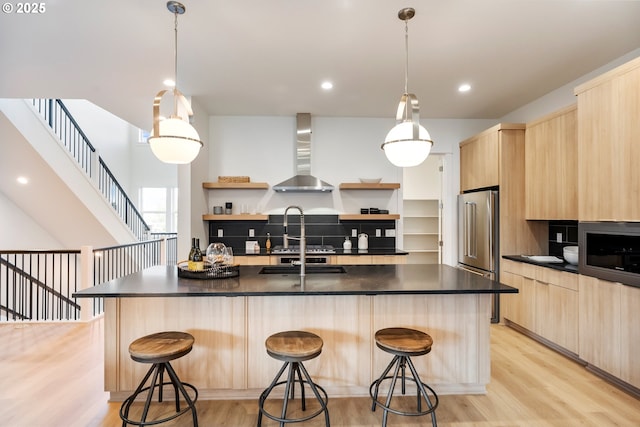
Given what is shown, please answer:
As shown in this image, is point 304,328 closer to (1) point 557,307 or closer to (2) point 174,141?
(2) point 174,141

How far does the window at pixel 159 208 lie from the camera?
Answer: 8766 mm

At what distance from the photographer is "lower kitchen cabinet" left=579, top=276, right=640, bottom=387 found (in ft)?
7.84

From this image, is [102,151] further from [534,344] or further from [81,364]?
[534,344]

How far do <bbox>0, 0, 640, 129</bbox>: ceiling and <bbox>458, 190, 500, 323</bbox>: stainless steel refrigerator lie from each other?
1.31 metres

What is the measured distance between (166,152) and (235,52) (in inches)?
53.4

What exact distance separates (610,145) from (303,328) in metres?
2.81

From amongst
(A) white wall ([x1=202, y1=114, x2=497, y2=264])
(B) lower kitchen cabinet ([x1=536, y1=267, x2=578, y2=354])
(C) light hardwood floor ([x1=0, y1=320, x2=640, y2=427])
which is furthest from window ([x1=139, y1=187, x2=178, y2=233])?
(B) lower kitchen cabinet ([x1=536, y1=267, x2=578, y2=354])

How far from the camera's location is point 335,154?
4902mm

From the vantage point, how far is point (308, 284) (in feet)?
7.27

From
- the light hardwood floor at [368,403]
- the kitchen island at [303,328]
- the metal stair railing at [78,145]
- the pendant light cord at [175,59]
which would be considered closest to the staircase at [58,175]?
the metal stair railing at [78,145]

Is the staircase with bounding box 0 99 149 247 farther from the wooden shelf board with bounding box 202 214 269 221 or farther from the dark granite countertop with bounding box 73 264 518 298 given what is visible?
the dark granite countertop with bounding box 73 264 518 298

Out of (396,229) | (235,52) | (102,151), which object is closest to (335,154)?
(396,229)

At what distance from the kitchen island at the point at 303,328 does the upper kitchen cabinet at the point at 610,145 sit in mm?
1300

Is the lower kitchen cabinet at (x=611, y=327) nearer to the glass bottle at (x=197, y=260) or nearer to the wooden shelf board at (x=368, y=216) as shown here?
the wooden shelf board at (x=368, y=216)
